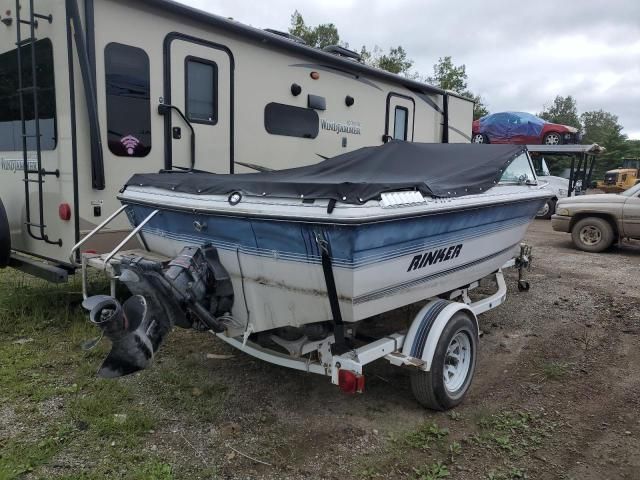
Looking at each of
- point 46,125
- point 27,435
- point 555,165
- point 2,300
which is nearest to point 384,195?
point 27,435

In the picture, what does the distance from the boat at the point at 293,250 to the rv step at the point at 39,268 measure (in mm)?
993

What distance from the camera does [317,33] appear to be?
101 feet

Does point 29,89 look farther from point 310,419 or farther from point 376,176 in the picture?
point 310,419

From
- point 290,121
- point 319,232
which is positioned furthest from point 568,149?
point 319,232

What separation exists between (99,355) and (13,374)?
627 millimetres

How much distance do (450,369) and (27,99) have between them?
4.22 m

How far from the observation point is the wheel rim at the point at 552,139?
59.5 ft

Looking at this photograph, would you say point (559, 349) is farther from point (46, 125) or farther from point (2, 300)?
point (2, 300)

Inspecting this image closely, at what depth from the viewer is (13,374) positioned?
159 inches

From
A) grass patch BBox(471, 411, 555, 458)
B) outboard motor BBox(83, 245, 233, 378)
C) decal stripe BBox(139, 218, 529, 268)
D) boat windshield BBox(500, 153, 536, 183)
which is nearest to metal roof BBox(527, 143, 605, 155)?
boat windshield BBox(500, 153, 536, 183)

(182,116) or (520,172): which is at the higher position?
(182,116)

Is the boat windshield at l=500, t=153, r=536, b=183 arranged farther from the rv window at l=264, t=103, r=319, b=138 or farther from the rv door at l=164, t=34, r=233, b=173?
the rv door at l=164, t=34, r=233, b=173

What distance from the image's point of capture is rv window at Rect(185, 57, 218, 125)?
5.07m

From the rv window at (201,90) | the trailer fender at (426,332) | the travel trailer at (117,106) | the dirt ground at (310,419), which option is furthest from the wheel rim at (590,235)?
the rv window at (201,90)
